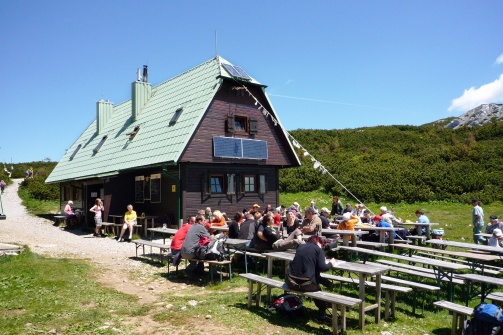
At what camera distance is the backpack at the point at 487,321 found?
17.1 feet

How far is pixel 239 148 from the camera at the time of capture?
19219mm

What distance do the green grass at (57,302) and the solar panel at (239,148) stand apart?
29.2 ft

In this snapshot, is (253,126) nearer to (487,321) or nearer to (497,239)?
(497,239)

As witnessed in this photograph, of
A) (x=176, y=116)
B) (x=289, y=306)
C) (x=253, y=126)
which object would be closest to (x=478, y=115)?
(x=253, y=126)

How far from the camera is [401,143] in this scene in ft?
Result: 126

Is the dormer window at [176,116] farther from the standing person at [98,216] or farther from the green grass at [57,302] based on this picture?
the green grass at [57,302]

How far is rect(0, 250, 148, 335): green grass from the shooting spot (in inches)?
250

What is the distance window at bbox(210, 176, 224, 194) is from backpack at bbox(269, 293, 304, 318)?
11.9 meters

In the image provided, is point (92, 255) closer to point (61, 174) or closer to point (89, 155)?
point (89, 155)

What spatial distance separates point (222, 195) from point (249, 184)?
176cm

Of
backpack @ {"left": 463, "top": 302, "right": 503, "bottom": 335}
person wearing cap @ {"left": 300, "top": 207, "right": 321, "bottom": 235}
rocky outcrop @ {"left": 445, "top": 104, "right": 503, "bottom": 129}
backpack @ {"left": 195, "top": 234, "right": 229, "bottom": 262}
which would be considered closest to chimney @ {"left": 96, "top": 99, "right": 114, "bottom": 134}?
backpack @ {"left": 195, "top": 234, "right": 229, "bottom": 262}

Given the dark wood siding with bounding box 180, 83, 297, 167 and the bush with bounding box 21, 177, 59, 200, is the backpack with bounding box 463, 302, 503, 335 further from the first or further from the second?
the bush with bounding box 21, 177, 59, 200

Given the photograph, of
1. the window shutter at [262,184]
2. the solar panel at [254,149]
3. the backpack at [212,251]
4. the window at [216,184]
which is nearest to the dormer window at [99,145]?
the window at [216,184]

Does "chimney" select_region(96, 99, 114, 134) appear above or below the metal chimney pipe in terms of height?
below
